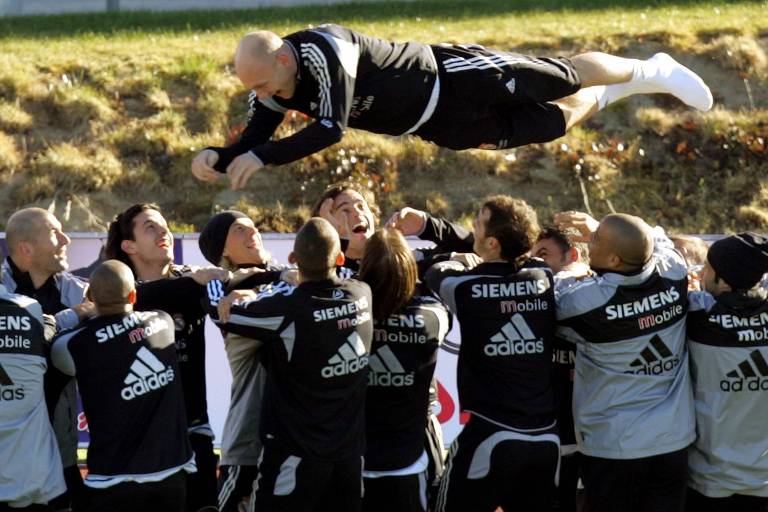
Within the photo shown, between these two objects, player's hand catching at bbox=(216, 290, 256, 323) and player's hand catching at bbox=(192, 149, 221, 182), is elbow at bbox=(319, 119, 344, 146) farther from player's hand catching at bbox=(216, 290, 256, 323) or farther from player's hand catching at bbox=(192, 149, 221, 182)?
player's hand catching at bbox=(216, 290, 256, 323)

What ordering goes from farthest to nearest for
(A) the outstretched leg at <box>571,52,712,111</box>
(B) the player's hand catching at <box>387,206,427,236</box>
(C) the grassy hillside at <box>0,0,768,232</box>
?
(C) the grassy hillside at <box>0,0,768,232</box> → (A) the outstretched leg at <box>571,52,712,111</box> → (B) the player's hand catching at <box>387,206,427,236</box>

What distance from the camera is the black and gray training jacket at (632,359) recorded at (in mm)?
5980

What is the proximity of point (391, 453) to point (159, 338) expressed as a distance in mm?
1227

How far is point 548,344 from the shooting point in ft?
19.8

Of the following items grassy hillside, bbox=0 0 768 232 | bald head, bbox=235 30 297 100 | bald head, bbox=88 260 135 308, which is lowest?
grassy hillside, bbox=0 0 768 232

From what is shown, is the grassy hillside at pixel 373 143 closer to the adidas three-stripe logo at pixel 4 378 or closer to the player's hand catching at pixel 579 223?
the player's hand catching at pixel 579 223

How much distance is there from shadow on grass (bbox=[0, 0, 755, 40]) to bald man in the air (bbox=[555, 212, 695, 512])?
1110 centimetres

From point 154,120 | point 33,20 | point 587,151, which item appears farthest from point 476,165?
point 33,20

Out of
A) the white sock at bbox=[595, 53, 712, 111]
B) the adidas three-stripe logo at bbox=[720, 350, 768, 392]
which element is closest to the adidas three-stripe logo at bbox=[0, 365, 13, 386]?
the adidas three-stripe logo at bbox=[720, 350, 768, 392]

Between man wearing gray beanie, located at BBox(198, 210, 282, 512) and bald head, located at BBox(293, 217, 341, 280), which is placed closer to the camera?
bald head, located at BBox(293, 217, 341, 280)

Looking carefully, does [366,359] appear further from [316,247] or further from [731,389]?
[731,389]

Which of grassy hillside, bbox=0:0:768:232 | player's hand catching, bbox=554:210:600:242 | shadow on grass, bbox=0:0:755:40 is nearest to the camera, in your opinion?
player's hand catching, bbox=554:210:600:242

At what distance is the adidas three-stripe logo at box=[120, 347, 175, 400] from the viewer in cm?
561

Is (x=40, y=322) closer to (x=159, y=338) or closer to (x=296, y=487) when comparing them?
(x=159, y=338)
